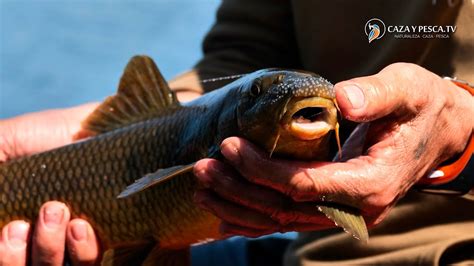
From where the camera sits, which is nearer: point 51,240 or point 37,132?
point 51,240

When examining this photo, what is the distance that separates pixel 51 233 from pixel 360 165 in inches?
34.7

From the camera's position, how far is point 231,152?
1356 millimetres

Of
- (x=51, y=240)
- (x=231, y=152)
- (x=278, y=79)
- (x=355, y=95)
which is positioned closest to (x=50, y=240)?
(x=51, y=240)

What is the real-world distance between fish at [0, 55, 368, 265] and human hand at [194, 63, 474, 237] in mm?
110

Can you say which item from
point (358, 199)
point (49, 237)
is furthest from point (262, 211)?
point (49, 237)

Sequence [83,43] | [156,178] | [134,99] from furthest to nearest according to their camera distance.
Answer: [83,43], [134,99], [156,178]

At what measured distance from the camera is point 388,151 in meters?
1.40

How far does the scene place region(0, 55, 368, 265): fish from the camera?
5.43ft

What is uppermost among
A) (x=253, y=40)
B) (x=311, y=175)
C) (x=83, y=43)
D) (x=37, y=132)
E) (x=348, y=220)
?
(x=83, y=43)

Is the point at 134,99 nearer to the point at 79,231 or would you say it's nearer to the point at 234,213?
the point at 79,231

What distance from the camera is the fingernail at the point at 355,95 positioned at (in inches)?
49.2

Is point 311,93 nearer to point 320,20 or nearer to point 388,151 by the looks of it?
point 388,151

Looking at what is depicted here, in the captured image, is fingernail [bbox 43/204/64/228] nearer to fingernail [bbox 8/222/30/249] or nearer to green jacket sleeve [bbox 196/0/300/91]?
fingernail [bbox 8/222/30/249]

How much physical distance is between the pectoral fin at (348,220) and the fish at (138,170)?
242 millimetres
